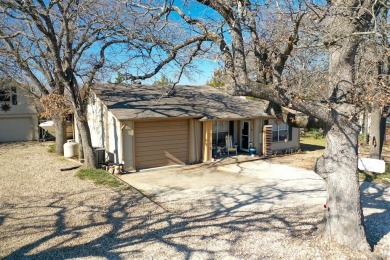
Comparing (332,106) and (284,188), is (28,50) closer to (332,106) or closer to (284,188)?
(284,188)

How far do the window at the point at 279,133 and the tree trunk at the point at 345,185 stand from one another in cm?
1232

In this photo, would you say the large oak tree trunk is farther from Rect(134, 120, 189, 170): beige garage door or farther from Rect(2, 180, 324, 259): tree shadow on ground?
Rect(134, 120, 189, 170): beige garage door

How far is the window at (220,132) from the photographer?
17.5 m

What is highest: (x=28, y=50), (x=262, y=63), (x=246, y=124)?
(x=28, y=50)

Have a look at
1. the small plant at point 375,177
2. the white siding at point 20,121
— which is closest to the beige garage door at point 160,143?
the small plant at point 375,177

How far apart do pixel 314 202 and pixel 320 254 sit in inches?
138

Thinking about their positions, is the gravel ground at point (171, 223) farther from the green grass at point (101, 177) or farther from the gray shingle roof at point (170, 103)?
the gray shingle roof at point (170, 103)

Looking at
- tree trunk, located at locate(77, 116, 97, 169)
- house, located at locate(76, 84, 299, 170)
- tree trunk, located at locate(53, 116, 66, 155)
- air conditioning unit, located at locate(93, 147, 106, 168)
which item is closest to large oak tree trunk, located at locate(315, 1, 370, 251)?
house, located at locate(76, 84, 299, 170)

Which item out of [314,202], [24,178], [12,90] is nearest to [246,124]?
[314,202]

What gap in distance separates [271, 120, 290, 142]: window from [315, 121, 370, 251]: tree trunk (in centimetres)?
1232

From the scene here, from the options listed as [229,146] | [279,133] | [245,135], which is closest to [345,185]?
[229,146]

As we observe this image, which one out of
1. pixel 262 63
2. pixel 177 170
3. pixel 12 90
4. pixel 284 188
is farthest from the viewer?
pixel 12 90

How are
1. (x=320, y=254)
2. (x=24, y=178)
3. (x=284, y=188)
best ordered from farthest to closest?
(x=24, y=178)
(x=284, y=188)
(x=320, y=254)

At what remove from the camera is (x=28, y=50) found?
1543cm
